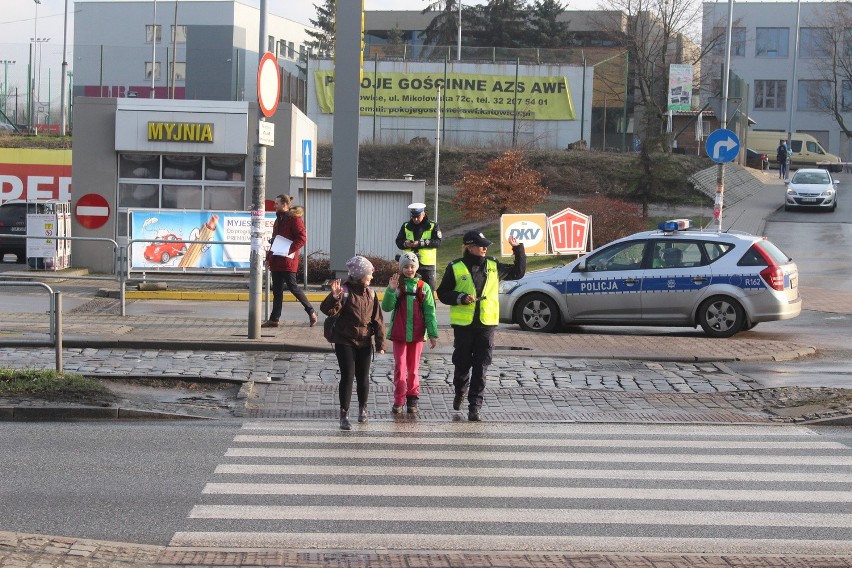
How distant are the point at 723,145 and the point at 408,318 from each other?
525 inches

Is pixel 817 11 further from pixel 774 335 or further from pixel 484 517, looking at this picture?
pixel 484 517

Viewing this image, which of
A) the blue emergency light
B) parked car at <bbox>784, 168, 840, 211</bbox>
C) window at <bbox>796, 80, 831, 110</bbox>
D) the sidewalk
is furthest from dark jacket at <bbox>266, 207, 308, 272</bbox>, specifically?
window at <bbox>796, 80, 831, 110</bbox>

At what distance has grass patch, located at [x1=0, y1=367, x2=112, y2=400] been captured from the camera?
425 inches

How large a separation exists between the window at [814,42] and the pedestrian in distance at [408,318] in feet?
259

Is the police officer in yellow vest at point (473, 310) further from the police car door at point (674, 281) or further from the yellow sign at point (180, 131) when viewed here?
the yellow sign at point (180, 131)

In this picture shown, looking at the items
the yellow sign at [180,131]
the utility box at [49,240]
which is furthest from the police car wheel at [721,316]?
the utility box at [49,240]

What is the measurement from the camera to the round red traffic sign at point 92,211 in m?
26.1

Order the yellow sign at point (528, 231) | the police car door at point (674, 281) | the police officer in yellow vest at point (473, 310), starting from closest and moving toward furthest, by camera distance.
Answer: the police officer in yellow vest at point (473, 310) → the police car door at point (674, 281) → the yellow sign at point (528, 231)

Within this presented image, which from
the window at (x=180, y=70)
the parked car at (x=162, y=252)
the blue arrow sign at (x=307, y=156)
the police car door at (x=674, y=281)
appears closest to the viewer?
the police car door at (x=674, y=281)

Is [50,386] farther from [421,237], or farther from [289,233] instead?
[421,237]

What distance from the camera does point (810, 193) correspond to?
44.2m

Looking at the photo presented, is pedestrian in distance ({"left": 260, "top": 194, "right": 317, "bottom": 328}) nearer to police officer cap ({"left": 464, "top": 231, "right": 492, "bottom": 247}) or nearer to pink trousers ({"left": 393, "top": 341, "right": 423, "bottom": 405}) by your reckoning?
pink trousers ({"left": 393, "top": 341, "right": 423, "bottom": 405})

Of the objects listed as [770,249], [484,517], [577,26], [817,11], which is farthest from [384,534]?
[817,11]

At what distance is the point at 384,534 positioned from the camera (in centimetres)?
677
